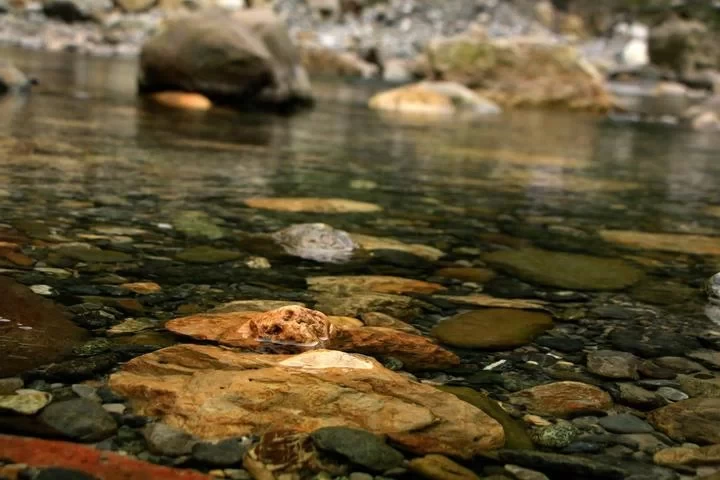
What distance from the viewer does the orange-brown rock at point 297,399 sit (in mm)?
1727

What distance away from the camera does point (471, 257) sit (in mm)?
3656

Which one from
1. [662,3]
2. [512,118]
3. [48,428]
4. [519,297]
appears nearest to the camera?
[48,428]

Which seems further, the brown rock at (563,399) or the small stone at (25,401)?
the brown rock at (563,399)

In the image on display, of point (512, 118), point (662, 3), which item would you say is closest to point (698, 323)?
point (512, 118)

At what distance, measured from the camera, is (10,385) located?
1769 millimetres

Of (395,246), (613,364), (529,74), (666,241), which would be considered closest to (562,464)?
(613,364)

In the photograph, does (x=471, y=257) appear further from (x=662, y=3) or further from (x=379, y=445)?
(x=662, y=3)

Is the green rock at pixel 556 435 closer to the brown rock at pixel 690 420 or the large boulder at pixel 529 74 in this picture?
the brown rock at pixel 690 420

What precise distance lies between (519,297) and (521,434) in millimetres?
1241

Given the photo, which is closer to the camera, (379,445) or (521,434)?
(379,445)

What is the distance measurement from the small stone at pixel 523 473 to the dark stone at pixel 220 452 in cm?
55

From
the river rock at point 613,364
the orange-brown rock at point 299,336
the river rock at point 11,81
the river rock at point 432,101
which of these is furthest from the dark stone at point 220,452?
the river rock at point 432,101

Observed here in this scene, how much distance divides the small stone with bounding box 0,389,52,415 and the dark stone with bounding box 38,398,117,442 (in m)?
0.02

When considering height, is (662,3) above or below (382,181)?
above
